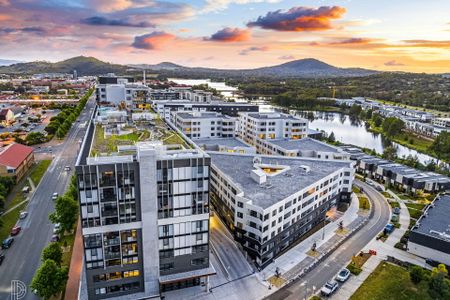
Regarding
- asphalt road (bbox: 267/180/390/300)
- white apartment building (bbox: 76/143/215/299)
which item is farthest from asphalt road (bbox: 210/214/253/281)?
asphalt road (bbox: 267/180/390/300)

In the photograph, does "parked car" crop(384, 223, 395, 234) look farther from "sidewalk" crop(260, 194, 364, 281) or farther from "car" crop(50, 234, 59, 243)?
"car" crop(50, 234, 59, 243)

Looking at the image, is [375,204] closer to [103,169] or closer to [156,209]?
[156,209]

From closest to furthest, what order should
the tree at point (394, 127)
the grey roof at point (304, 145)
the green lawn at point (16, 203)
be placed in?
the green lawn at point (16, 203), the grey roof at point (304, 145), the tree at point (394, 127)

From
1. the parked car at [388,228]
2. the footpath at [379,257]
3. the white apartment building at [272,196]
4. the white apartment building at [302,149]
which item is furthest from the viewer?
the white apartment building at [302,149]

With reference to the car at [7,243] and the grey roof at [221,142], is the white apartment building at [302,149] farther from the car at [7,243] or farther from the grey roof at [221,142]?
the car at [7,243]

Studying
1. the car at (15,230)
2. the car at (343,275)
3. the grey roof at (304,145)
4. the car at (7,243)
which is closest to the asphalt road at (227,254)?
the car at (343,275)

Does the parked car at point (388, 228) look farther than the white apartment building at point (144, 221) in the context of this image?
Yes

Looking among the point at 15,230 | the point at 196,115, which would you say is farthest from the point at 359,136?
the point at 15,230
